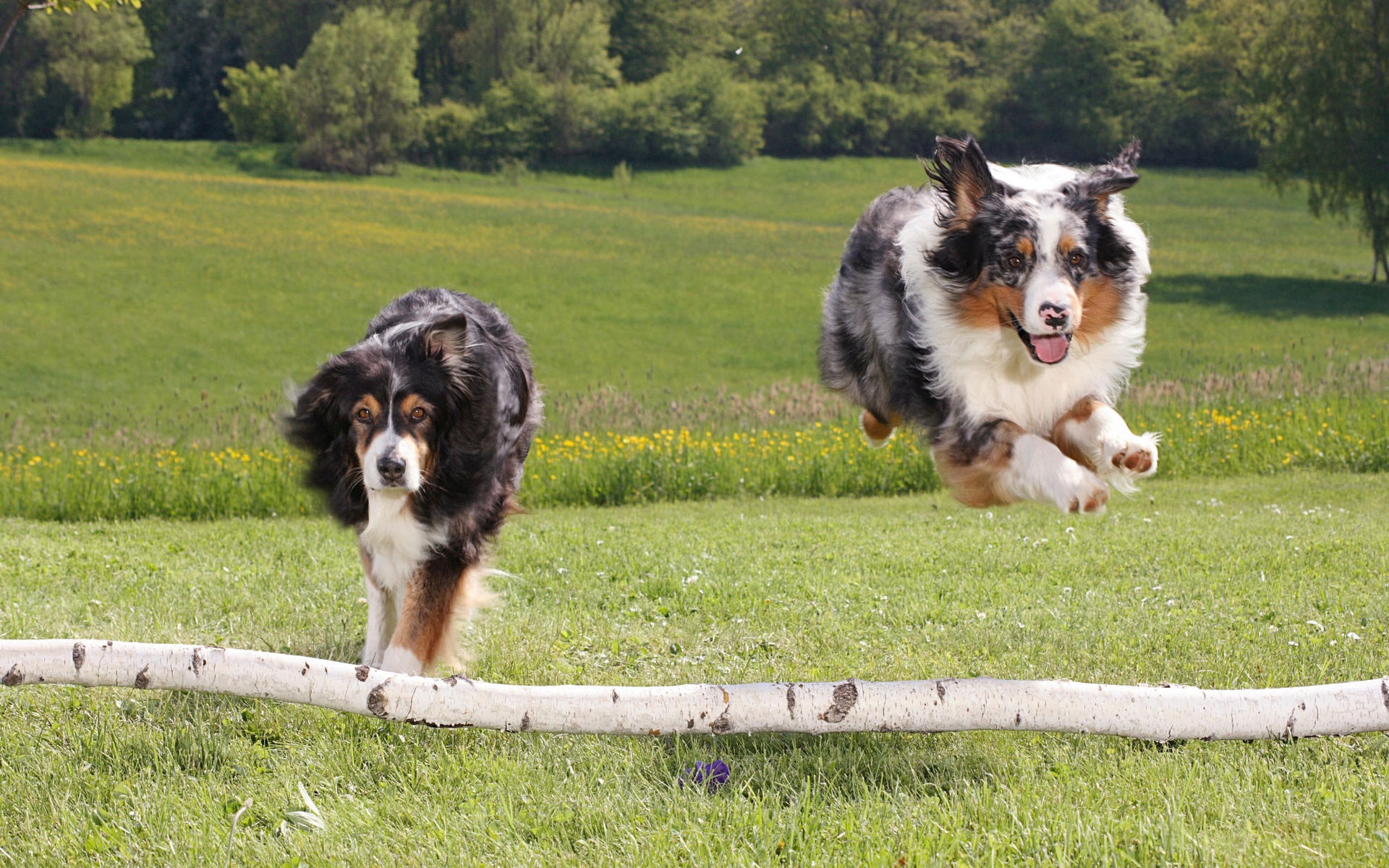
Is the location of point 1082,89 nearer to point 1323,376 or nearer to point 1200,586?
point 1323,376

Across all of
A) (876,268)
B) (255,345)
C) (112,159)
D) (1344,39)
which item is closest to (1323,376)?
(876,268)

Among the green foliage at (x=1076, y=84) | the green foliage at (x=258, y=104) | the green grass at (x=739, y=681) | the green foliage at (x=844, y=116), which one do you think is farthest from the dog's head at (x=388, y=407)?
the green foliage at (x=844, y=116)

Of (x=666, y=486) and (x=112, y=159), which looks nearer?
(x=666, y=486)

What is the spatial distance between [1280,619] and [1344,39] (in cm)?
2990

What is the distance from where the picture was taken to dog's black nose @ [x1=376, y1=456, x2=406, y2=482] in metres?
4.62

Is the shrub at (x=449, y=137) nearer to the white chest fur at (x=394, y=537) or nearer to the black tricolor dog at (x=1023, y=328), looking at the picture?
the white chest fur at (x=394, y=537)

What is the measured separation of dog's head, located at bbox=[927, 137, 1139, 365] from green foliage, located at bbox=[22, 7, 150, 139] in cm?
4941

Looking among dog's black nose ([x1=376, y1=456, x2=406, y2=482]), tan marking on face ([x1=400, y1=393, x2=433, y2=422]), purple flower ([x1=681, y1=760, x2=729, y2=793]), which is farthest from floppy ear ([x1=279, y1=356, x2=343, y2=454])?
purple flower ([x1=681, y1=760, x2=729, y2=793])

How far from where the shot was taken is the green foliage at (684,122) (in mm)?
51656

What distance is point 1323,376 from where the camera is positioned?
19.1 metres

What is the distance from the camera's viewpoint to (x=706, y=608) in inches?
337

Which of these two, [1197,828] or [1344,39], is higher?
[1344,39]

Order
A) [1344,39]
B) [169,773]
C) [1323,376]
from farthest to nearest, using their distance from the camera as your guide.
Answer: [1344,39] < [1323,376] < [169,773]

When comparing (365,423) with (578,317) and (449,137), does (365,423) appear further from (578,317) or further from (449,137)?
(449,137)
